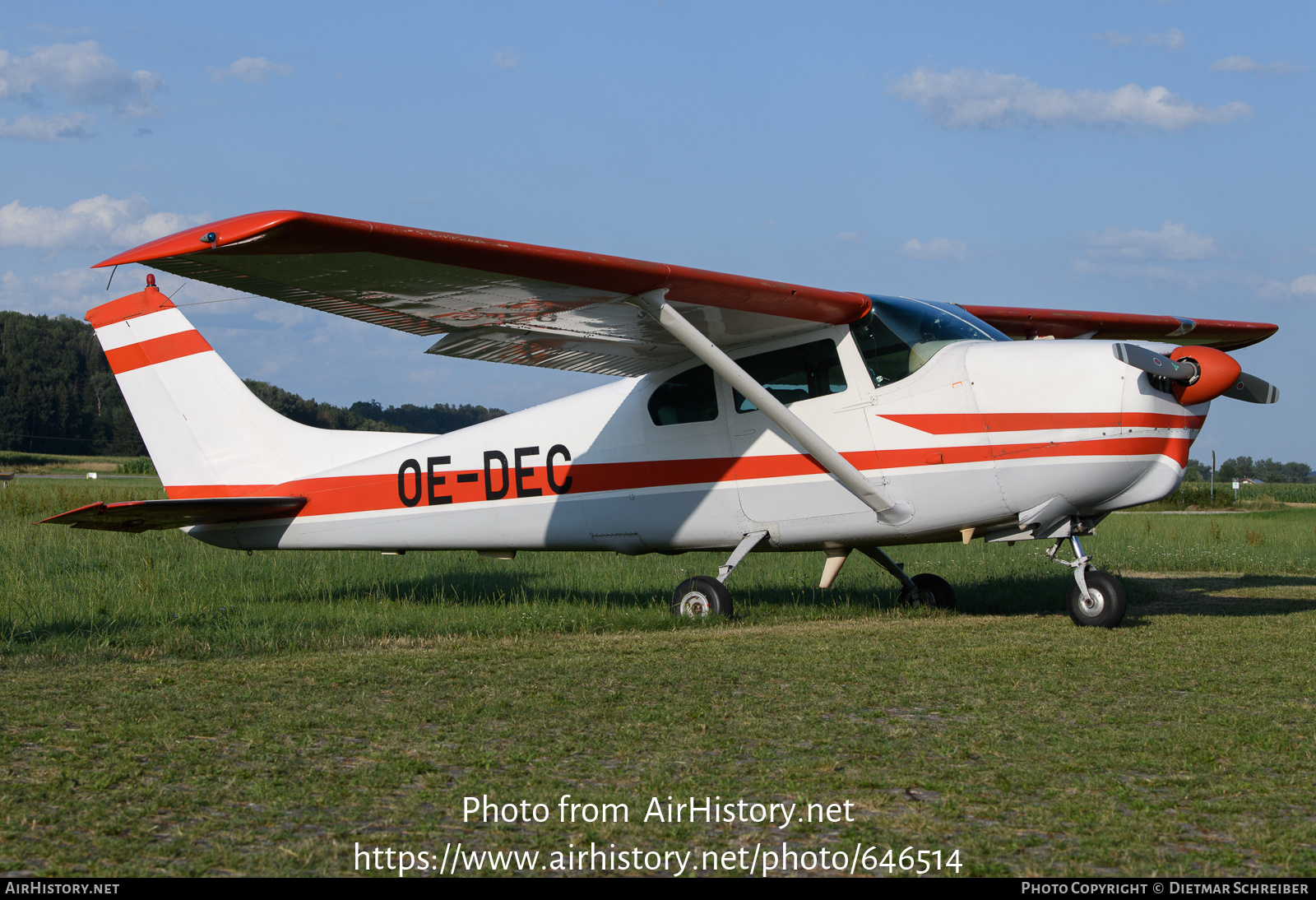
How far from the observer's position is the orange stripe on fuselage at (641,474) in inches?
271

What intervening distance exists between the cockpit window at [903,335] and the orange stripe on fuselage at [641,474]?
653mm

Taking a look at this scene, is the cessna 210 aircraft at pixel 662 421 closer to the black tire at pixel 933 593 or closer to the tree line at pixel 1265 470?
the black tire at pixel 933 593

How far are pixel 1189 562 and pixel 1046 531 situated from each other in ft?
26.7

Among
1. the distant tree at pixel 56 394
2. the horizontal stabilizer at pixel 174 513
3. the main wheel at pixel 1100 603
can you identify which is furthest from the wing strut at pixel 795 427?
the distant tree at pixel 56 394

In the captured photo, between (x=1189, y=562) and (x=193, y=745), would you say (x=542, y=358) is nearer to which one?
(x=193, y=745)

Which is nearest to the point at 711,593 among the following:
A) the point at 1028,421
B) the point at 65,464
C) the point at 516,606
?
the point at 516,606

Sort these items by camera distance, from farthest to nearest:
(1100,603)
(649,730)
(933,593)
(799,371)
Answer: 1. (933,593)
2. (799,371)
3. (1100,603)
4. (649,730)

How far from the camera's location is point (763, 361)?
8234 millimetres

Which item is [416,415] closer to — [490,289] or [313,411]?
[313,411]

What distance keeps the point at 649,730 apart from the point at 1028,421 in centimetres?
417

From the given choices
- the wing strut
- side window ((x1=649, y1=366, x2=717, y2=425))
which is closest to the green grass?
side window ((x1=649, y1=366, x2=717, y2=425))

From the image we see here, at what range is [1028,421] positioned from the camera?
7043mm

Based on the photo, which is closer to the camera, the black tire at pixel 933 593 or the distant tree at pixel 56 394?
the black tire at pixel 933 593
